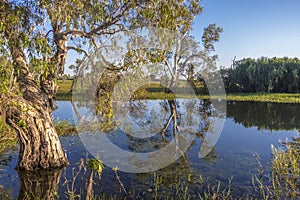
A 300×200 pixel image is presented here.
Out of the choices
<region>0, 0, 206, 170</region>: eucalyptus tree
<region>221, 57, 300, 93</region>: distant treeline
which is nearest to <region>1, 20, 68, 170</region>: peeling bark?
<region>0, 0, 206, 170</region>: eucalyptus tree

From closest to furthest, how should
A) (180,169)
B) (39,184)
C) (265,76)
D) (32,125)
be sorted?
(39,184) → (32,125) → (180,169) → (265,76)

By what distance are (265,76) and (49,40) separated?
2955cm

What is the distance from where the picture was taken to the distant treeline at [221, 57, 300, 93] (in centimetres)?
2962

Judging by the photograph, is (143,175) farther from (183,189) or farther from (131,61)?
(131,61)

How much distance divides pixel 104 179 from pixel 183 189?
169 centimetres

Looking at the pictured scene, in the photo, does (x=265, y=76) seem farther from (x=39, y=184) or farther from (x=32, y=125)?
(x=39, y=184)

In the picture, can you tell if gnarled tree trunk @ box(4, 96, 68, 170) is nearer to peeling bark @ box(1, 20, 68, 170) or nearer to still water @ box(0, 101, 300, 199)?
peeling bark @ box(1, 20, 68, 170)

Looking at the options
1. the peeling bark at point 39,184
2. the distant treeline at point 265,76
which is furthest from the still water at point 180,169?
the distant treeline at point 265,76

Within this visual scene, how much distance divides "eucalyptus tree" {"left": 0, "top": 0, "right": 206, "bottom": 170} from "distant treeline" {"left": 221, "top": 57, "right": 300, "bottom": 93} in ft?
89.8

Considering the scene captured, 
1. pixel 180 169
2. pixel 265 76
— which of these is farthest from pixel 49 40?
pixel 265 76

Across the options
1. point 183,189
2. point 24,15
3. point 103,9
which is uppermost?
point 103,9

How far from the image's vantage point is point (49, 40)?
5.32 m

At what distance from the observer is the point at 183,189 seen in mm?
5012

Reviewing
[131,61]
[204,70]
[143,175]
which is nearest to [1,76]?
[131,61]
